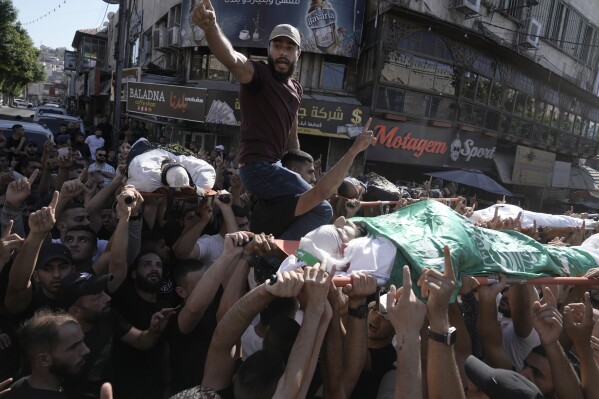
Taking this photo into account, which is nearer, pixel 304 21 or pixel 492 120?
pixel 304 21

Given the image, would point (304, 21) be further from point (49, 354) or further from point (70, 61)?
point (70, 61)

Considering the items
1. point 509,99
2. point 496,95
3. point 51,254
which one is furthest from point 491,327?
point 509,99

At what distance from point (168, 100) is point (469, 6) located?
971cm

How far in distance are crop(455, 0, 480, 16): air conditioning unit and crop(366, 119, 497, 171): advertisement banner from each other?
3748mm

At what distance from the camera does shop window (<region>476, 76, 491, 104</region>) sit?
50.6 ft

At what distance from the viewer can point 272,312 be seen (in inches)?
102

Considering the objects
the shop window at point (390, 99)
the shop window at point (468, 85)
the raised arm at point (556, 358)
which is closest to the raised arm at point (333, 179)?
the raised arm at point (556, 358)

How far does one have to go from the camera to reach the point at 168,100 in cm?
1444

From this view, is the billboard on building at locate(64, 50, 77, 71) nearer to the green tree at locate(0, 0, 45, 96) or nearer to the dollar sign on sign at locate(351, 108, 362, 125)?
the green tree at locate(0, 0, 45, 96)

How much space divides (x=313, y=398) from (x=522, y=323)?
1.55 m

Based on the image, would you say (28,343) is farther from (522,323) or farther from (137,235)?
(522,323)

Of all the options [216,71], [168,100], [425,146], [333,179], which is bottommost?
[333,179]

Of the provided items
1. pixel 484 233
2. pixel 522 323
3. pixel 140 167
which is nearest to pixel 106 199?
pixel 140 167

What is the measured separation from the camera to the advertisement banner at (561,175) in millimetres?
19977
